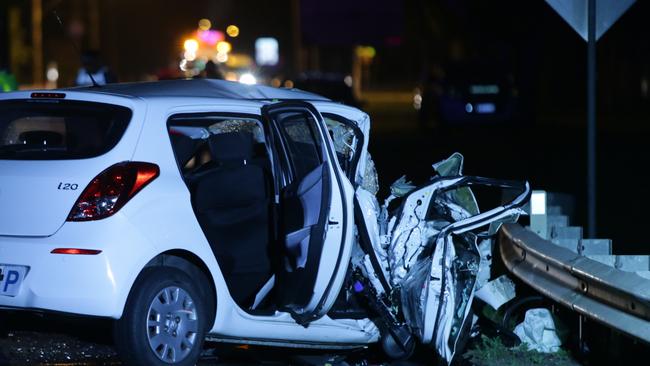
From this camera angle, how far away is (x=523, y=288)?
304 inches

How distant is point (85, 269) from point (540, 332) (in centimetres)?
273

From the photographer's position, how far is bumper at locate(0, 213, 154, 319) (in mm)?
6066

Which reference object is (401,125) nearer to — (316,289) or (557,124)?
(557,124)

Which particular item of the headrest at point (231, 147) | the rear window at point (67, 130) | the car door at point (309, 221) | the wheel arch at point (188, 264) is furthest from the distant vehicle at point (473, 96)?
the wheel arch at point (188, 264)

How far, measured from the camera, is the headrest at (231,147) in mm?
7543

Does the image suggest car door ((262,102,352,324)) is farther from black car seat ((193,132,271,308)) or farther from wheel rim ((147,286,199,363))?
wheel rim ((147,286,199,363))

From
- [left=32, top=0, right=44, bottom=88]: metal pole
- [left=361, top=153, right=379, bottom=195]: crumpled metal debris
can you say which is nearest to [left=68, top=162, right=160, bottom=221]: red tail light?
[left=361, top=153, right=379, bottom=195]: crumpled metal debris

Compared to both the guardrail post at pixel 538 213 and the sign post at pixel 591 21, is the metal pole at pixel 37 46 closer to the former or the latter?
the sign post at pixel 591 21

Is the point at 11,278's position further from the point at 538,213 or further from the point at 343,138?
the point at 538,213

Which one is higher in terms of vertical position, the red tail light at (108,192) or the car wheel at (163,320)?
the red tail light at (108,192)

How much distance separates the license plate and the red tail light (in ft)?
1.18

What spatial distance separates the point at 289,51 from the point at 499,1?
999 inches

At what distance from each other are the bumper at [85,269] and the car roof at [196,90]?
89cm

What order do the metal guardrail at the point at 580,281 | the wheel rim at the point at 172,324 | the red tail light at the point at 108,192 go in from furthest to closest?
the wheel rim at the point at 172,324 → the red tail light at the point at 108,192 → the metal guardrail at the point at 580,281
